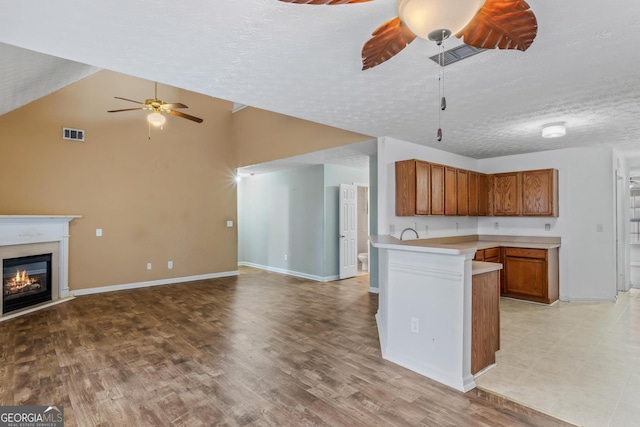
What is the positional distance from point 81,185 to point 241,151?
299cm

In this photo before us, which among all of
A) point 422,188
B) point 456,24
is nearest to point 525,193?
point 422,188

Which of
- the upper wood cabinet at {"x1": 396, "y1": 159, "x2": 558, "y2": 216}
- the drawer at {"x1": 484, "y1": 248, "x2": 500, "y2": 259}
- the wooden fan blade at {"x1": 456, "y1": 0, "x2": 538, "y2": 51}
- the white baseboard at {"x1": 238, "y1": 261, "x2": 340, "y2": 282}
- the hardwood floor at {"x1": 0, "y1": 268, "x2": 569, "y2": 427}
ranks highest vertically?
the wooden fan blade at {"x1": 456, "y1": 0, "x2": 538, "y2": 51}

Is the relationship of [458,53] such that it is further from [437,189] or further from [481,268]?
[437,189]

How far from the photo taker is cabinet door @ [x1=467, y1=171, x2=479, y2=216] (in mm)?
5453

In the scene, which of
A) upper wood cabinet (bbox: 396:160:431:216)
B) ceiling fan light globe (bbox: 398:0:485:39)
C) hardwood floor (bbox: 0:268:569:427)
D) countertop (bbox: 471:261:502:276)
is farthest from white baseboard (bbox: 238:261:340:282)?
ceiling fan light globe (bbox: 398:0:485:39)

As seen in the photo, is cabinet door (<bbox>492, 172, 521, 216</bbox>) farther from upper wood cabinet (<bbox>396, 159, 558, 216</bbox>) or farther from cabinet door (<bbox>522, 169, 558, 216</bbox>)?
cabinet door (<bbox>522, 169, 558, 216</bbox>)

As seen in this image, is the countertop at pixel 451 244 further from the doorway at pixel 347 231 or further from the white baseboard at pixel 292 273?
the white baseboard at pixel 292 273

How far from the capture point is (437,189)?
4762 mm

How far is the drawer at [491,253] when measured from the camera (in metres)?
Answer: 5.03

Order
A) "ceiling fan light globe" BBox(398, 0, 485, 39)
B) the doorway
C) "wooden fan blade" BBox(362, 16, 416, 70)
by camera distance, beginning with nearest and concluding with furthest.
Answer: "ceiling fan light globe" BBox(398, 0, 485, 39)
"wooden fan blade" BBox(362, 16, 416, 70)
the doorway

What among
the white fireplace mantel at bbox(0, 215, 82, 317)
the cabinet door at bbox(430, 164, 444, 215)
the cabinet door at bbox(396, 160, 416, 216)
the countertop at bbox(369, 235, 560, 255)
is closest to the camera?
the countertop at bbox(369, 235, 560, 255)

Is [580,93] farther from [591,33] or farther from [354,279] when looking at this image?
[354,279]

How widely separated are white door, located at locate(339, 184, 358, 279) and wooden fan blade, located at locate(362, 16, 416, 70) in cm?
503

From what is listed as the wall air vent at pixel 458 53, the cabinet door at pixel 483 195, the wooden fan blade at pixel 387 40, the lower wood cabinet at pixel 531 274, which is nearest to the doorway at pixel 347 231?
the cabinet door at pixel 483 195
